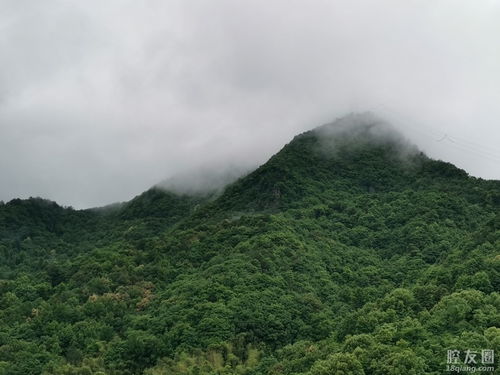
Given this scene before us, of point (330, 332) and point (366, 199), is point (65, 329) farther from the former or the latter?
point (366, 199)

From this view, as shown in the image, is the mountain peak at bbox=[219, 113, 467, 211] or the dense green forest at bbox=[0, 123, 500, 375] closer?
the dense green forest at bbox=[0, 123, 500, 375]

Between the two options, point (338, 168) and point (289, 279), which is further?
point (338, 168)

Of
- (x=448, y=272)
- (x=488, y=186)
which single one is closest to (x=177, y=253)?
(x=448, y=272)

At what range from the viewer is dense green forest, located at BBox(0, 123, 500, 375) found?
68.8 metres

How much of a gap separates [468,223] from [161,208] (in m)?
76.1

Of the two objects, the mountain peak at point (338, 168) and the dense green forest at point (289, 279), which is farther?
the mountain peak at point (338, 168)

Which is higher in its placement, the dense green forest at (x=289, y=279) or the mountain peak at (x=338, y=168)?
the mountain peak at (x=338, y=168)

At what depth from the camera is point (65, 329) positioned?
9000cm

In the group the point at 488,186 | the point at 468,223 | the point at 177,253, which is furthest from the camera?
the point at 488,186

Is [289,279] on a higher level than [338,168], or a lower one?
lower

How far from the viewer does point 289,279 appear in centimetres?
9738

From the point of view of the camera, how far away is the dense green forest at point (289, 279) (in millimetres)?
68750

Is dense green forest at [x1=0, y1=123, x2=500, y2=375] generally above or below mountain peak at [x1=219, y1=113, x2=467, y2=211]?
below

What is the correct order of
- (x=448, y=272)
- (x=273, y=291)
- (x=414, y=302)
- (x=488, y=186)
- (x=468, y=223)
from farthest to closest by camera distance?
1. (x=488, y=186)
2. (x=468, y=223)
3. (x=273, y=291)
4. (x=448, y=272)
5. (x=414, y=302)
